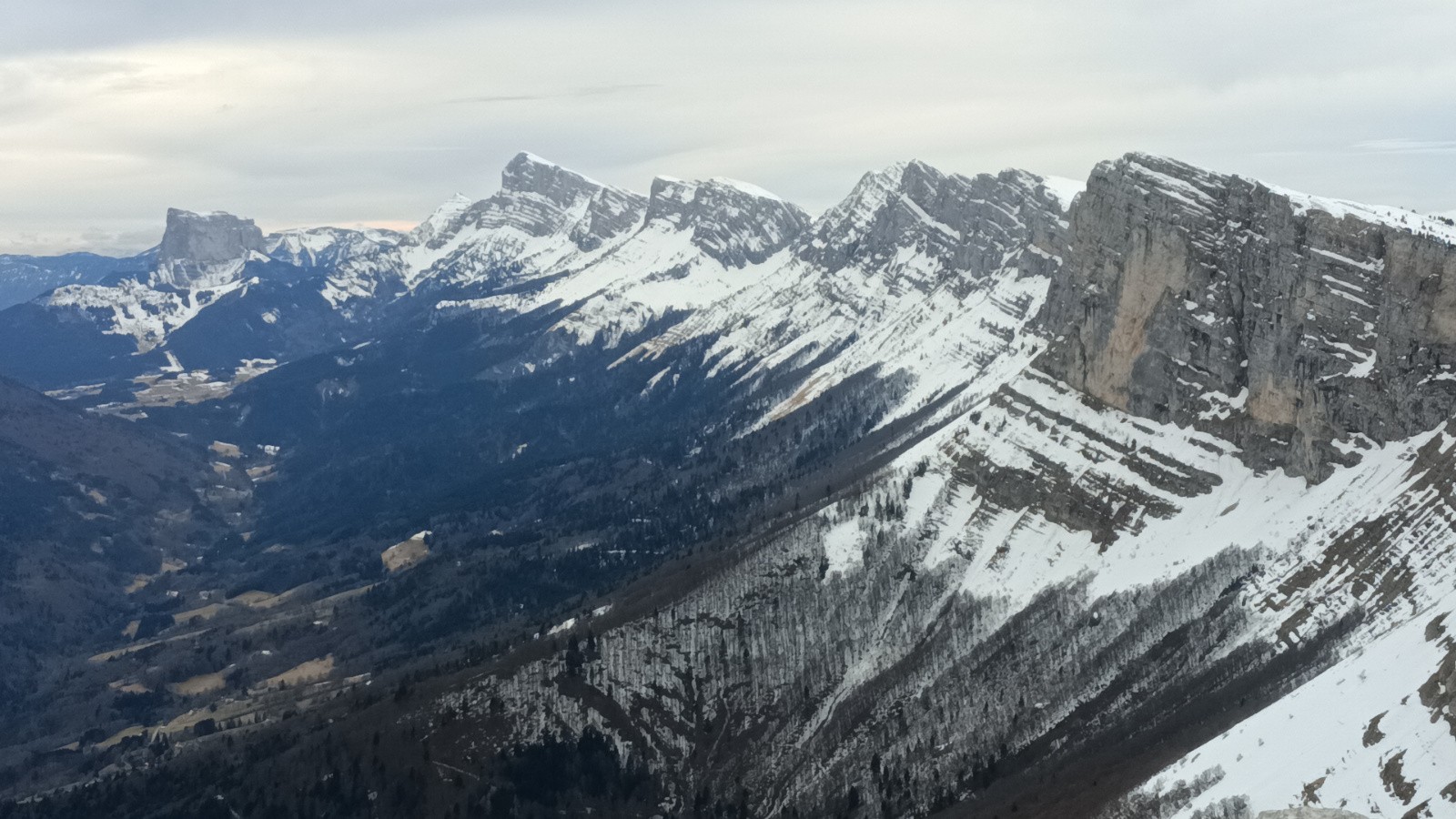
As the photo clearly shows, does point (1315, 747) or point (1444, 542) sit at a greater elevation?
point (1444, 542)

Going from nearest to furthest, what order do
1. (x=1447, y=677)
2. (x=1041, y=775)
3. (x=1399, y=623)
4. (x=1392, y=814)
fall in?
(x=1392, y=814) → (x=1447, y=677) → (x=1399, y=623) → (x=1041, y=775)

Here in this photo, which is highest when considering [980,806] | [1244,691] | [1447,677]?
[1447,677]

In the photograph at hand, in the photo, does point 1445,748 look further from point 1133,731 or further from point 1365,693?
point 1133,731

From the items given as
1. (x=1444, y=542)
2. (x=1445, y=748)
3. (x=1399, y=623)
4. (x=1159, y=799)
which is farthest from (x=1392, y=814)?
(x=1444, y=542)

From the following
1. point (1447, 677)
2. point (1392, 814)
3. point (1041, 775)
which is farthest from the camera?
point (1041, 775)

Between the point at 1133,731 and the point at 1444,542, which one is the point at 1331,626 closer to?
the point at 1444,542

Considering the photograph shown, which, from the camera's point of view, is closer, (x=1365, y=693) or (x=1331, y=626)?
(x=1365, y=693)

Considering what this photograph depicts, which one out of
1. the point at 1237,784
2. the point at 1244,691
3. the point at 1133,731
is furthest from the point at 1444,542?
the point at 1237,784

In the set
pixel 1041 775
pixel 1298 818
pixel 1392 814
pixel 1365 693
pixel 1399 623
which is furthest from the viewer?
pixel 1041 775

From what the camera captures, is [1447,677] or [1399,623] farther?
[1399,623]
